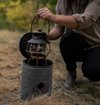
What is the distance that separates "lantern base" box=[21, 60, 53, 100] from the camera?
136 inches

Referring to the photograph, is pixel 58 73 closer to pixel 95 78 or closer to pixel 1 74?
pixel 1 74

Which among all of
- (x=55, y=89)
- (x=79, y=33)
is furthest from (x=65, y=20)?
(x=55, y=89)

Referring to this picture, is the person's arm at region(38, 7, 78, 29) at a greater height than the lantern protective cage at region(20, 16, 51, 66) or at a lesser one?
greater

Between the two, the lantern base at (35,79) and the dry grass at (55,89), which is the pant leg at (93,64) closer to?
the dry grass at (55,89)

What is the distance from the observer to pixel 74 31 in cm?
388

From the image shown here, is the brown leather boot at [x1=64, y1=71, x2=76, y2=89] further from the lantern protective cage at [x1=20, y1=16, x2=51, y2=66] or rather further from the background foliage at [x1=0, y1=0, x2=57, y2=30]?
the background foliage at [x1=0, y1=0, x2=57, y2=30]

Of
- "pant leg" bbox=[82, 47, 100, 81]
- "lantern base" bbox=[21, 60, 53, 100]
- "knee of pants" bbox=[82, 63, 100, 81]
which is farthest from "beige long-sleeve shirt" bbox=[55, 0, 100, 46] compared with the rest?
"lantern base" bbox=[21, 60, 53, 100]

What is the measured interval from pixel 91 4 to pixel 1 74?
1.53m

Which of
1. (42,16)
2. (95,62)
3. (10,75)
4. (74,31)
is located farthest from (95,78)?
(10,75)

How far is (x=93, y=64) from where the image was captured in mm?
3643

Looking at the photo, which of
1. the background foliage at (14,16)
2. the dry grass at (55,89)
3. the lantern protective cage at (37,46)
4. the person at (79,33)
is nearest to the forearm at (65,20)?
the person at (79,33)

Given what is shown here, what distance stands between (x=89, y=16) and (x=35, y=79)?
706 millimetres

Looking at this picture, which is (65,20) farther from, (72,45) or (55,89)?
(55,89)

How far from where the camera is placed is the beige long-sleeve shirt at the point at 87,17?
11.1 feet
